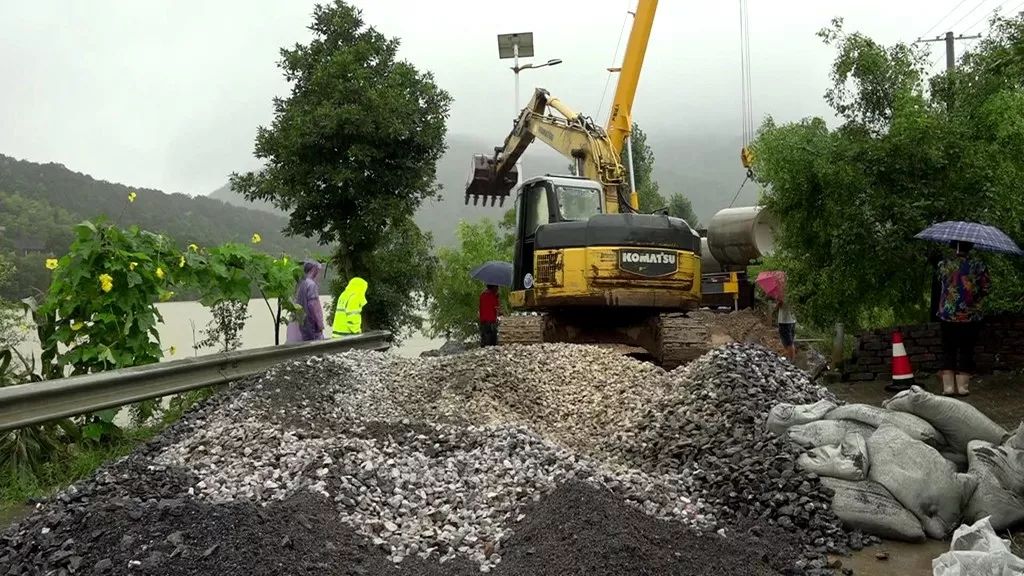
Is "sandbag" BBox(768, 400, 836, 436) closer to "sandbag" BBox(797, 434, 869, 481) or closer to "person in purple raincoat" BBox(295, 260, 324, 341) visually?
"sandbag" BBox(797, 434, 869, 481)

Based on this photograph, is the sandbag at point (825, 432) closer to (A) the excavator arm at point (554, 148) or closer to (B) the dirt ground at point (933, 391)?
(B) the dirt ground at point (933, 391)

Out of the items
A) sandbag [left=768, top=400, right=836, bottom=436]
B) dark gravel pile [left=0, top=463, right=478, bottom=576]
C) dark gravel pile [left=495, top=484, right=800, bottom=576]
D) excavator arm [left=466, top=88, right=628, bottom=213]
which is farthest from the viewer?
excavator arm [left=466, top=88, right=628, bottom=213]

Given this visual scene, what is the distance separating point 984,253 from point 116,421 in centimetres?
954

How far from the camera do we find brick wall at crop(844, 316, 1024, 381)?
31.1 feet

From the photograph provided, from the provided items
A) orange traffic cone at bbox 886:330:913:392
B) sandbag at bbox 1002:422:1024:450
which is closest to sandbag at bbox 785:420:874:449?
sandbag at bbox 1002:422:1024:450

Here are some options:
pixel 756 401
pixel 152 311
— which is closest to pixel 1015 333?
pixel 756 401

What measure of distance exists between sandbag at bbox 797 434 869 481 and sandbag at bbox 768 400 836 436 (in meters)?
0.40

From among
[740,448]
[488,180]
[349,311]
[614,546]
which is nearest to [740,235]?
[488,180]

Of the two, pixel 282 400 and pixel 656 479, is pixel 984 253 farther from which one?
pixel 282 400

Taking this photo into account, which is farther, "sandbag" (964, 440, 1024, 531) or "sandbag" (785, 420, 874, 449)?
"sandbag" (785, 420, 874, 449)

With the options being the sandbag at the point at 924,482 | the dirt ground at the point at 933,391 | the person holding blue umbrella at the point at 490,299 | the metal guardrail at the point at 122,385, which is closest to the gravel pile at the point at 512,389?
the metal guardrail at the point at 122,385

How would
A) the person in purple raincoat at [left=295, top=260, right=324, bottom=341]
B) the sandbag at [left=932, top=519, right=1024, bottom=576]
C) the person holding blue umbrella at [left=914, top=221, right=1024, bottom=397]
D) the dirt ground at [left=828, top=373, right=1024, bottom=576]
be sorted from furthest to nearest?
the person in purple raincoat at [left=295, top=260, right=324, bottom=341], the person holding blue umbrella at [left=914, top=221, right=1024, bottom=397], the dirt ground at [left=828, top=373, right=1024, bottom=576], the sandbag at [left=932, top=519, right=1024, bottom=576]

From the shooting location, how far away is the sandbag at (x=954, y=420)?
5.02m

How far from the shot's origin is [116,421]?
6395 millimetres
